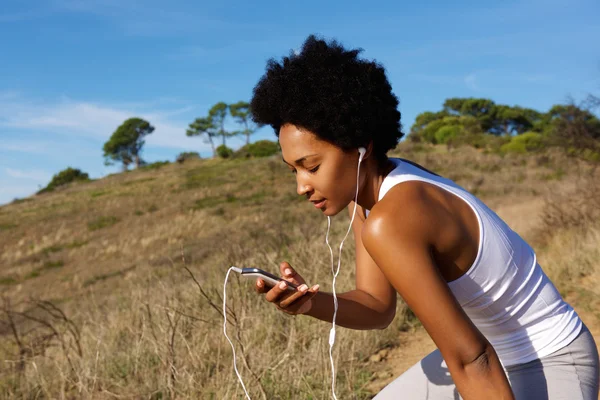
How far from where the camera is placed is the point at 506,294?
168cm

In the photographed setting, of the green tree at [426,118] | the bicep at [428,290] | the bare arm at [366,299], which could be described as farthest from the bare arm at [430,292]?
the green tree at [426,118]

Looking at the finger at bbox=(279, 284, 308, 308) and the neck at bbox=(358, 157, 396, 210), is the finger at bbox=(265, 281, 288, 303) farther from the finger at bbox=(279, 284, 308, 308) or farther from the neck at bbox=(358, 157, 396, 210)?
the neck at bbox=(358, 157, 396, 210)

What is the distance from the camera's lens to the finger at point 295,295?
1698 mm

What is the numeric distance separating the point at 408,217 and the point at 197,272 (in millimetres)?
6718

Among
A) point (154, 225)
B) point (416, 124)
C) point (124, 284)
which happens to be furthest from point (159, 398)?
point (416, 124)

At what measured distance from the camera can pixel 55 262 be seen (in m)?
19.7

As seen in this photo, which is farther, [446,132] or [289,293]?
[446,132]

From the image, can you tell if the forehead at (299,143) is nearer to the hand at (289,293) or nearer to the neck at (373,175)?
the neck at (373,175)

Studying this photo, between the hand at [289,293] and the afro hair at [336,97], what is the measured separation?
408mm

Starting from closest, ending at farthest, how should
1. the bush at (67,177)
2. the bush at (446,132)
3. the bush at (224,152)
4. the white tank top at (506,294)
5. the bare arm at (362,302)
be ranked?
the white tank top at (506,294) < the bare arm at (362,302) < the bush at (446,132) < the bush at (224,152) < the bush at (67,177)

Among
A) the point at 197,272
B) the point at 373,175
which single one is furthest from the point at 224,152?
the point at 373,175

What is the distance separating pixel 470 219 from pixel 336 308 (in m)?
0.54

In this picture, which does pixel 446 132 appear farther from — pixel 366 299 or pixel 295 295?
pixel 295 295

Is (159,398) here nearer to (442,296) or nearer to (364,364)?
(364,364)
